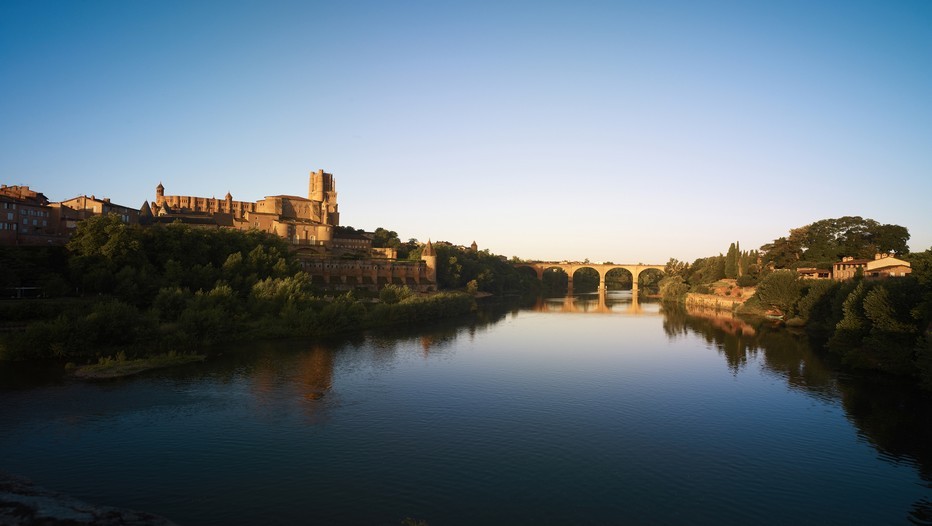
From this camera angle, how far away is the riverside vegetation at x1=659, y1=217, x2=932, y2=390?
67.2ft

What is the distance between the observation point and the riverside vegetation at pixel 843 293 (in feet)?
67.2

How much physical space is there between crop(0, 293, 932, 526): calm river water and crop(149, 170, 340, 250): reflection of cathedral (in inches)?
1318

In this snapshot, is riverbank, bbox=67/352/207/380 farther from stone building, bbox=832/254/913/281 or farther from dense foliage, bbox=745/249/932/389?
stone building, bbox=832/254/913/281

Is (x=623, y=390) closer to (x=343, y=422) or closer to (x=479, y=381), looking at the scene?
(x=479, y=381)

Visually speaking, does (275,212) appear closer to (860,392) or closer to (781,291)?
(781,291)

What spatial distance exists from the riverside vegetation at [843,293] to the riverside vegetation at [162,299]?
25164mm

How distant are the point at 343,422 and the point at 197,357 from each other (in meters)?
10.4

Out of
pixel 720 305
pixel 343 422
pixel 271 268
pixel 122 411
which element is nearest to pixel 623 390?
pixel 343 422

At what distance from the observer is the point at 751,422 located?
53.3ft

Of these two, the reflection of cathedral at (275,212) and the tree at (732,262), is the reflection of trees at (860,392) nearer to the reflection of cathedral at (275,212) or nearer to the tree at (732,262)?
the tree at (732,262)

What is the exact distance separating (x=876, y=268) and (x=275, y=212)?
62.2 metres

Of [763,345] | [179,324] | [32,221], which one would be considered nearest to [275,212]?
[32,221]

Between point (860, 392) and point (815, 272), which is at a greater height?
point (815, 272)

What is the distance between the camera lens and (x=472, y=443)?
13727mm
